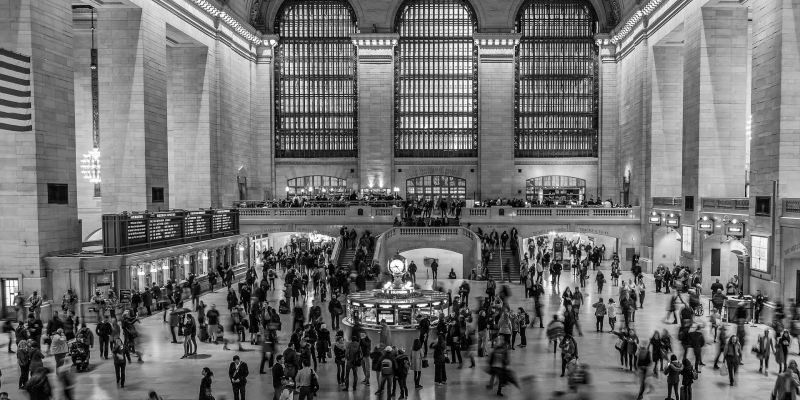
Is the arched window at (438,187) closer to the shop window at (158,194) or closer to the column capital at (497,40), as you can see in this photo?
the column capital at (497,40)

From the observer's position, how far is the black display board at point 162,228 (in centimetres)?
2205

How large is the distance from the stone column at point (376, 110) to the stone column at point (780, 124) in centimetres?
2668

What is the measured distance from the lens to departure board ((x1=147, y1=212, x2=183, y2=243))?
24.2 meters

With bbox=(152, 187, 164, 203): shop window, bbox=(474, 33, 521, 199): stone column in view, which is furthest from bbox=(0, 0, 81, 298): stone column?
bbox=(474, 33, 521, 199): stone column

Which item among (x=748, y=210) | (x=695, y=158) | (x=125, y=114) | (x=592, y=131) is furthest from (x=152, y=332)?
(x=592, y=131)

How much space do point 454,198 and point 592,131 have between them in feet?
36.6

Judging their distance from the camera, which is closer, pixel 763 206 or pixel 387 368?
pixel 387 368

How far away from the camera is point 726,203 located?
26.6m

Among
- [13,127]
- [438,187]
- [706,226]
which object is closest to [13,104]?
→ [13,127]

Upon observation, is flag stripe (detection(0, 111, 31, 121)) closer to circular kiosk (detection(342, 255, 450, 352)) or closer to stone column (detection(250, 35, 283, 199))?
circular kiosk (detection(342, 255, 450, 352))

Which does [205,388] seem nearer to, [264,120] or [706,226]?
[706,226]

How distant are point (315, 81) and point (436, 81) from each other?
29.3 ft

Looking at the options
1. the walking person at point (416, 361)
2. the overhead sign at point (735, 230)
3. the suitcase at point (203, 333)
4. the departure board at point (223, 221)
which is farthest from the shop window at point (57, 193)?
the overhead sign at point (735, 230)

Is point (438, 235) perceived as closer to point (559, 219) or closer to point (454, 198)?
point (559, 219)
